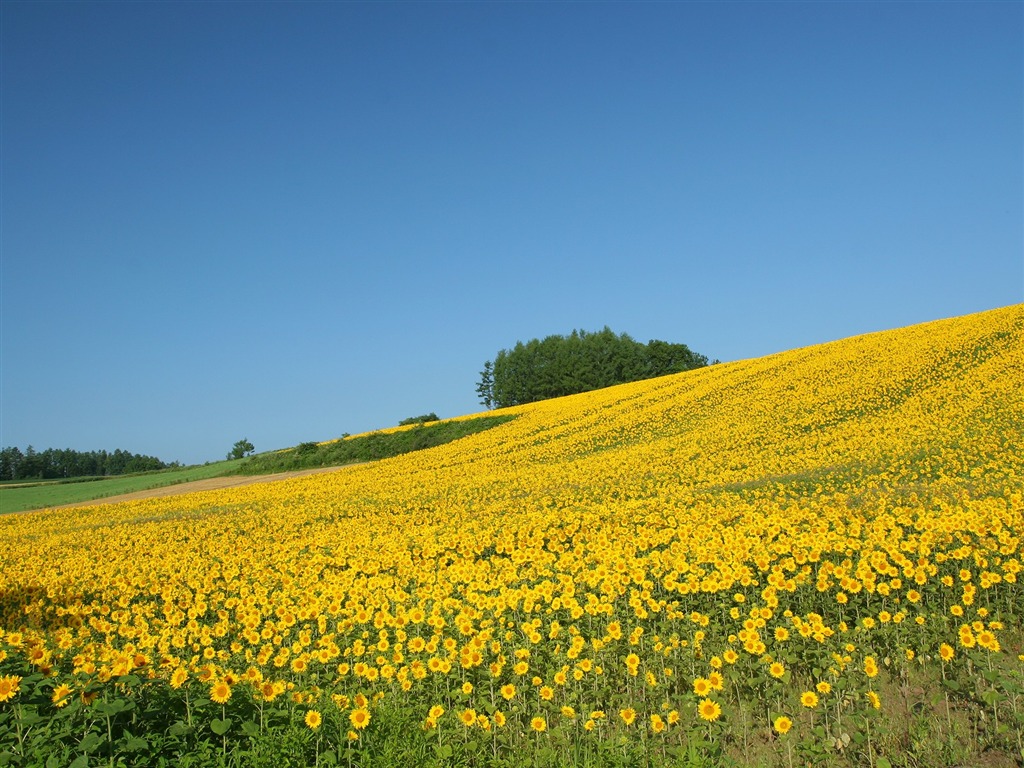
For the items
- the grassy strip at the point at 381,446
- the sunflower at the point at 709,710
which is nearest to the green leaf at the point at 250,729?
the sunflower at the point at 709,710

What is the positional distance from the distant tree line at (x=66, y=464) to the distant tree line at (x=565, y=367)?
46.1 metres

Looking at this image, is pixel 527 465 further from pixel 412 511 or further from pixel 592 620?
pixel 592 620

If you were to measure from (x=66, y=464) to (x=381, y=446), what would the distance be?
87.8 m

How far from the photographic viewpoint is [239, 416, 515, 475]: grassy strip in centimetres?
4638

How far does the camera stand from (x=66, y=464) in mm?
111250

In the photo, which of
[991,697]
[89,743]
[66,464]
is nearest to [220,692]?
[89,743]

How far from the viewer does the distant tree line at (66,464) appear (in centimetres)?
10456

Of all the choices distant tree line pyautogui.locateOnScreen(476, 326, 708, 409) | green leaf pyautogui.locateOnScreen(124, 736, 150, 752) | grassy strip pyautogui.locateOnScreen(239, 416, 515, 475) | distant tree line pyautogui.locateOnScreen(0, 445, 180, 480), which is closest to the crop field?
green leaf pyautogui.locateOnScreen(124, 736, 150, 752)

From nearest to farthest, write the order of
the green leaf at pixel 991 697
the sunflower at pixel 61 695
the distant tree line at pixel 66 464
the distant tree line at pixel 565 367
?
the sunflower at pixel 61 695, the green leaf at pixel 991 697, the distant tree line at pixel 565 367, the distant tree line at pixel 66 464

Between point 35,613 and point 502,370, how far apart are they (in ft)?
279

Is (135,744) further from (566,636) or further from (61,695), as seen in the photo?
(566,636)

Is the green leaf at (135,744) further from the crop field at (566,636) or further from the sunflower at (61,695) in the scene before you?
the sunflower at (61,695)

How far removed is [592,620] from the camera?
7.81 meters

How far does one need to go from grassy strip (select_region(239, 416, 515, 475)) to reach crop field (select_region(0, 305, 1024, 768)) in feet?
94.0
